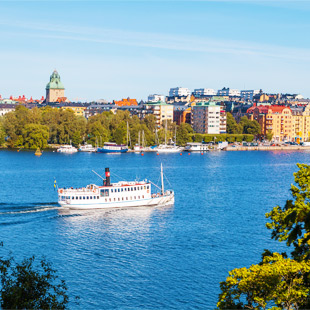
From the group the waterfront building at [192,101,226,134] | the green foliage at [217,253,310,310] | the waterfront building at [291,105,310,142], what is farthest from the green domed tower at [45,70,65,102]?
the green foliage at [217,253,310,310]

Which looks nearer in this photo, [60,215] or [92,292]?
[92,292]

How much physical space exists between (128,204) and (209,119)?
307ft

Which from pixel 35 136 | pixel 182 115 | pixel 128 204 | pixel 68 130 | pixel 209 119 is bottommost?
pixel 128 204

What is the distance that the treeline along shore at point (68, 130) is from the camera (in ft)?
357

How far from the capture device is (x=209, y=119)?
136000 millimetres

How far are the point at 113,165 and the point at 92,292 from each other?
57.3 metres

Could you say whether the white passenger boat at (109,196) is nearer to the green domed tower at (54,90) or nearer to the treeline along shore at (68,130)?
the treeline along shore at (68,130)

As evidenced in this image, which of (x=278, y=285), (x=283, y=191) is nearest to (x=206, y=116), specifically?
(x=283, y=191)

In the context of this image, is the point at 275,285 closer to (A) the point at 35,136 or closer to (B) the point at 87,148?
(A) the point at 35,136

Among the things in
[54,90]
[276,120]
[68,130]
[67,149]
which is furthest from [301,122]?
[54,90]

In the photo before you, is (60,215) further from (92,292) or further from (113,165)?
(113,165)

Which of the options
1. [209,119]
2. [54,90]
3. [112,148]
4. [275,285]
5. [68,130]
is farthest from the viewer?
[54,90]

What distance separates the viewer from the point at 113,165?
3216 inches

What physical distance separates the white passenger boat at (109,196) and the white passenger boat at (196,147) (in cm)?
7331
